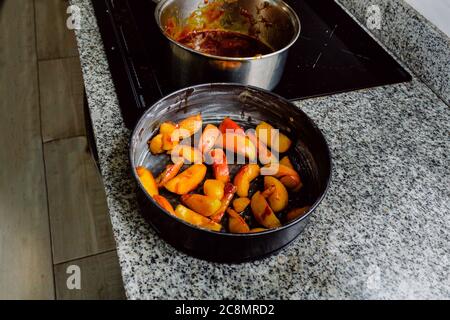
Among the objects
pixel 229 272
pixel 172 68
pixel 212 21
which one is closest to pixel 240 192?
pixel 229 272

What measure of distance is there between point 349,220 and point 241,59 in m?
0.32

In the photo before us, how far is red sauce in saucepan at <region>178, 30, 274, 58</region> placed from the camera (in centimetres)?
93

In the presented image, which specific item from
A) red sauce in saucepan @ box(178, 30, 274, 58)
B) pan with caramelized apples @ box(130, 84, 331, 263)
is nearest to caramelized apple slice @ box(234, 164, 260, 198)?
pan with caramelized apples @ box(130, 84, 331, 263)

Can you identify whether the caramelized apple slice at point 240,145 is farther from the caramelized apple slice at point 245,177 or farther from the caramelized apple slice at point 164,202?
the caramelized apple slice at point 164,202

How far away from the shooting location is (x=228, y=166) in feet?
2.26

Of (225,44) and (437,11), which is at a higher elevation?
(437,11)

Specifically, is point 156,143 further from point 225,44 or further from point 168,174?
point 225,44

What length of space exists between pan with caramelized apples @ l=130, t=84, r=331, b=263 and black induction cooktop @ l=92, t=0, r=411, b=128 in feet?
0.33

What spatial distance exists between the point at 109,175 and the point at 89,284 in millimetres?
777

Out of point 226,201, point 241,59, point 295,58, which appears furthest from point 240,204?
point 295,58

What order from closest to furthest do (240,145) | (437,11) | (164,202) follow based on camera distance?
(164,202)
(240,145)
(437,11)

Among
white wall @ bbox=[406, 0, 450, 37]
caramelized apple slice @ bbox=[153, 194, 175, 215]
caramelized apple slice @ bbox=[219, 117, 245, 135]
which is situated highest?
white wall @ bbox=[406, 0, 450, 37]

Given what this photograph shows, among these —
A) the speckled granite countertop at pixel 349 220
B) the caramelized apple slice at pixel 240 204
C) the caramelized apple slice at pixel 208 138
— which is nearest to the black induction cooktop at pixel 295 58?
the speckled granite countertop at pixel 349 220

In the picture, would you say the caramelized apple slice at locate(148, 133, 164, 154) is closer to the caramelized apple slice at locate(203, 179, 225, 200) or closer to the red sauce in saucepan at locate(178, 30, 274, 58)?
the caramelized apple slice at locate(203, 179, 225, 200)
